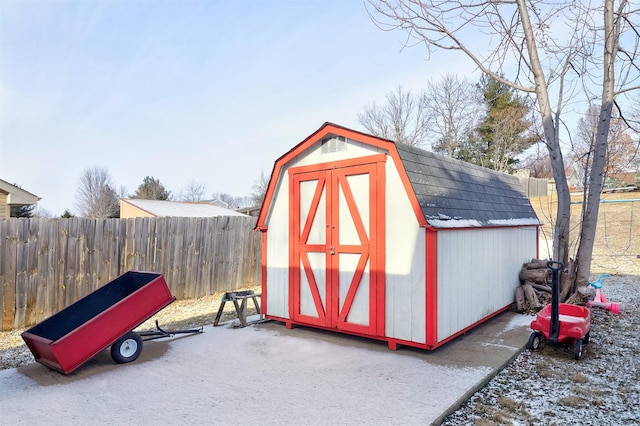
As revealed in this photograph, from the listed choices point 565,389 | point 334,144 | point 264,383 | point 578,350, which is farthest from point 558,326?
point 334,144

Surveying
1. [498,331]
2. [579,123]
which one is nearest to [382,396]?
[498,331]

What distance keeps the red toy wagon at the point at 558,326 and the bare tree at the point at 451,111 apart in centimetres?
1876

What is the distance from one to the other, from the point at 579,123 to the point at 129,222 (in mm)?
10887

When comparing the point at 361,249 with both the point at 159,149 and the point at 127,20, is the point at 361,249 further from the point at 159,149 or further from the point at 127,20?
the point at 159,149

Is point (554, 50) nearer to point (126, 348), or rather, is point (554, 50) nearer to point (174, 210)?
point (126, 348)

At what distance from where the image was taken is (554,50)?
22.6 ft

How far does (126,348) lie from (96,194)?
114 feet

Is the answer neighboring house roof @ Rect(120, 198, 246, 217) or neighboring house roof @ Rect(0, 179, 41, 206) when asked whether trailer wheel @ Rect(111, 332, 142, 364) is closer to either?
neighboring house roof @ Rect(0, 179, 41, 206)

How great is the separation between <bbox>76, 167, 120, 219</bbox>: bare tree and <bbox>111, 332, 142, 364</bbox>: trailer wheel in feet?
100

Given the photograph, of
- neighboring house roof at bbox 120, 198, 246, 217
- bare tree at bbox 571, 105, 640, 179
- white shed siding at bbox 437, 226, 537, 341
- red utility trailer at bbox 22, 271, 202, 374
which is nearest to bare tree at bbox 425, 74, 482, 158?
bare tree at bbox 571, 105, 640, 179

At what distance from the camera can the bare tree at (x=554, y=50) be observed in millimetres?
6402

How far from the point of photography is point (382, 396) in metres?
3.14

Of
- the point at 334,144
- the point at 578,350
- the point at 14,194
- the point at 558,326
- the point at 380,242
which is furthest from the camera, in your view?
the point at 14,194

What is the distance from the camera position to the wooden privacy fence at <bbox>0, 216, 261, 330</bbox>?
18.9 ft
